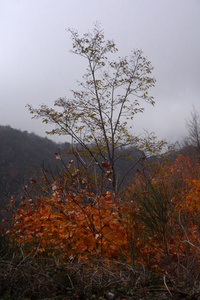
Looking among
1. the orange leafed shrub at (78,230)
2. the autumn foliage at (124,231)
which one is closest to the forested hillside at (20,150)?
the orange leafed shrub at (78,230)

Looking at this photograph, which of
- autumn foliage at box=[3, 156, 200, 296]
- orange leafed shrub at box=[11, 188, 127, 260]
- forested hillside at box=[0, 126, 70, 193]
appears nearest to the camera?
autumn foliage at box=[3, 156, 200, 296]

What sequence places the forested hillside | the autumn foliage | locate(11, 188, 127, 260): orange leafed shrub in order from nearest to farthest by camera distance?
1. the autumn foliage
2. locate(11, 188, 127, 260): orange leafed shrub
3. the forested hillside

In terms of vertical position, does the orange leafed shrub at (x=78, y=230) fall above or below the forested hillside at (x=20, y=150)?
below

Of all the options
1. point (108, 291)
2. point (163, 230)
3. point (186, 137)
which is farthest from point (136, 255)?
point (186, 137)

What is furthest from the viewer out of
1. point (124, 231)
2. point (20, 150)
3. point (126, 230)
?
point (20, 150)

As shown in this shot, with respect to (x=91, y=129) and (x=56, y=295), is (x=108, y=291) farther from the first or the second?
(x=91, y=129)

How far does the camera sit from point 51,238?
15.6 ft

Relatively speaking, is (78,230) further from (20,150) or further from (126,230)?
(20,150)

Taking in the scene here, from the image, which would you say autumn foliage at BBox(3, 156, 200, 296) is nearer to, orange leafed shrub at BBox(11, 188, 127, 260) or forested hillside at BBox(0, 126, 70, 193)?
orange leafed shrub at BBox(11, 188, 127, 260)

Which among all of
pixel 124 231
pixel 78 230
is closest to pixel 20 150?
pixel 78 230

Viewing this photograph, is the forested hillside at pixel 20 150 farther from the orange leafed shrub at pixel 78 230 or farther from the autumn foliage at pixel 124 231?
the autumn foliage at pixel 124 231

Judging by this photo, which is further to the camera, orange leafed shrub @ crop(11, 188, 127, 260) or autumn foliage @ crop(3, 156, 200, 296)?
orange leafed shrub @ crop(11, 188, 127, 260)

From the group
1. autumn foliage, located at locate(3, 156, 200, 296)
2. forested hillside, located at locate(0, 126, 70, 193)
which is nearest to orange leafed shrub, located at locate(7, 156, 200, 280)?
autumn foliage, located at locate(3, 156, 200, 296)

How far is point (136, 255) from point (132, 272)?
0.93m
